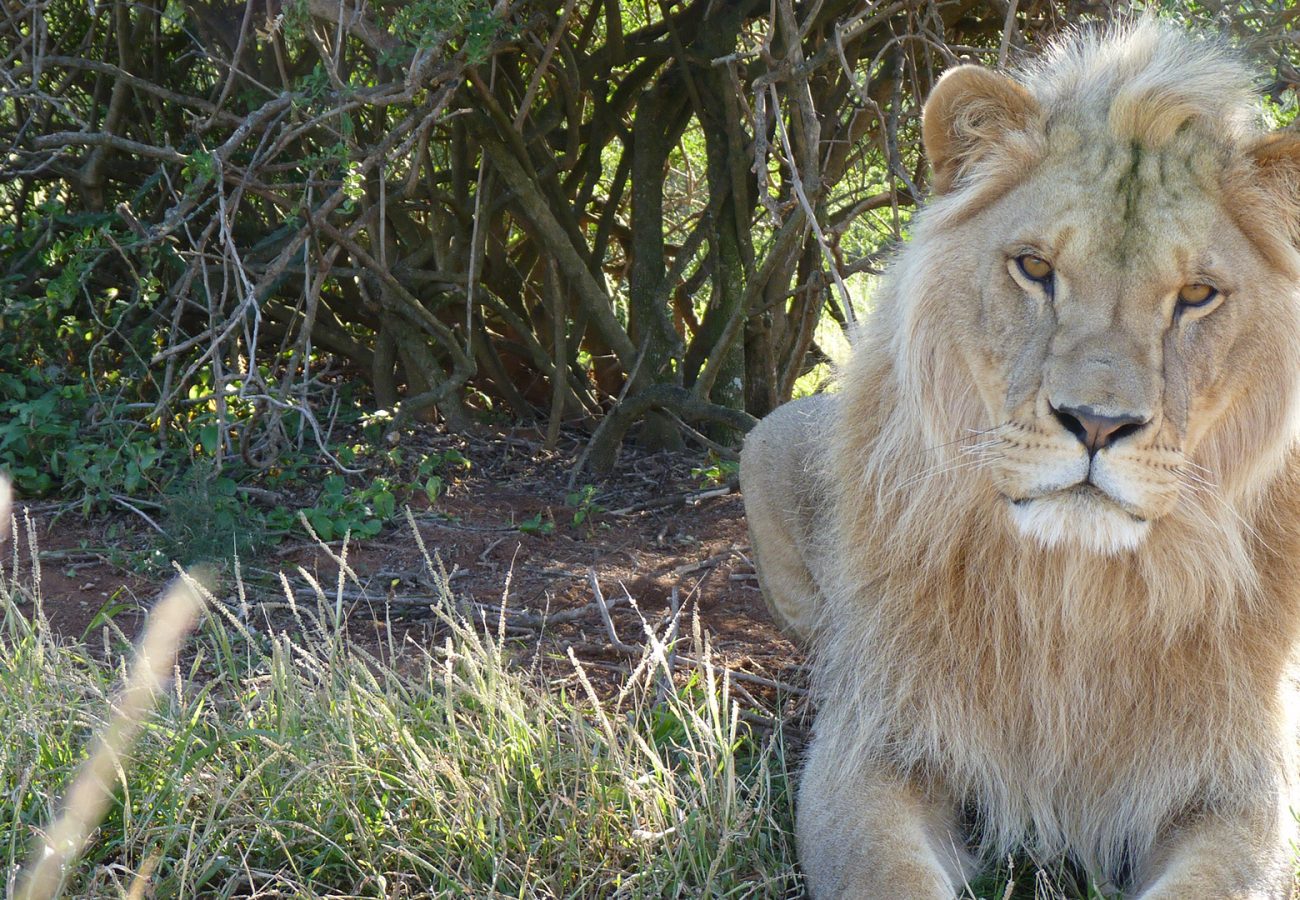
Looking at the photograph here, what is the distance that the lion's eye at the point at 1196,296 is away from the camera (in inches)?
102

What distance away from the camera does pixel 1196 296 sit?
259cm

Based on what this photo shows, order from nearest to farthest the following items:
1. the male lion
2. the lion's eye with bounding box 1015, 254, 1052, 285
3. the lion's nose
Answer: the lion's nose < the male lion < the lion's eye with bounding box 1015, 254, 1052, 285

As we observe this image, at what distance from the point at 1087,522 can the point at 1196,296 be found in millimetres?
505

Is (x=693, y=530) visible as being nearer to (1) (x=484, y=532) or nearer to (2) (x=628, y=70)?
(1) (x=484, y=532)

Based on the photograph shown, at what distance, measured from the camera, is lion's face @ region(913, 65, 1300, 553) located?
243 centimetres

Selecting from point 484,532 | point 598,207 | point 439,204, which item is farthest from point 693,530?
point 598,207

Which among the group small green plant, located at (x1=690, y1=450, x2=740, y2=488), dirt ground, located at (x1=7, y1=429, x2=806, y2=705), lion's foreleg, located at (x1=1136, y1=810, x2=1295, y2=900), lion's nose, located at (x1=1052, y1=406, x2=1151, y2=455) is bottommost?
dirt ground, located at (x1=7, y1=429, x2=806, y2=705)

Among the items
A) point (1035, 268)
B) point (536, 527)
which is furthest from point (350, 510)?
point (1035, 268)

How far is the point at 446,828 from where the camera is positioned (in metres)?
2.77

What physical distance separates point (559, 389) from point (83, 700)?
3.43 meters

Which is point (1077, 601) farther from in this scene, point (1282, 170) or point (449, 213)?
point (449, 213)

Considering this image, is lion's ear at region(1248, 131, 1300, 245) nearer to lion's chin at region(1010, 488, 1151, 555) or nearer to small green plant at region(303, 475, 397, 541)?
lion's chin at region(1010, 488, 1151, 555)

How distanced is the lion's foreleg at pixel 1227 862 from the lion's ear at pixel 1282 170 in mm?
1162

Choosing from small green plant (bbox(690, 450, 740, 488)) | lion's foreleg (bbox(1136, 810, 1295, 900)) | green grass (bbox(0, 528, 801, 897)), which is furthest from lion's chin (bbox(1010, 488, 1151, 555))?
small green plant (bbox(690, 450, 740, 488))
